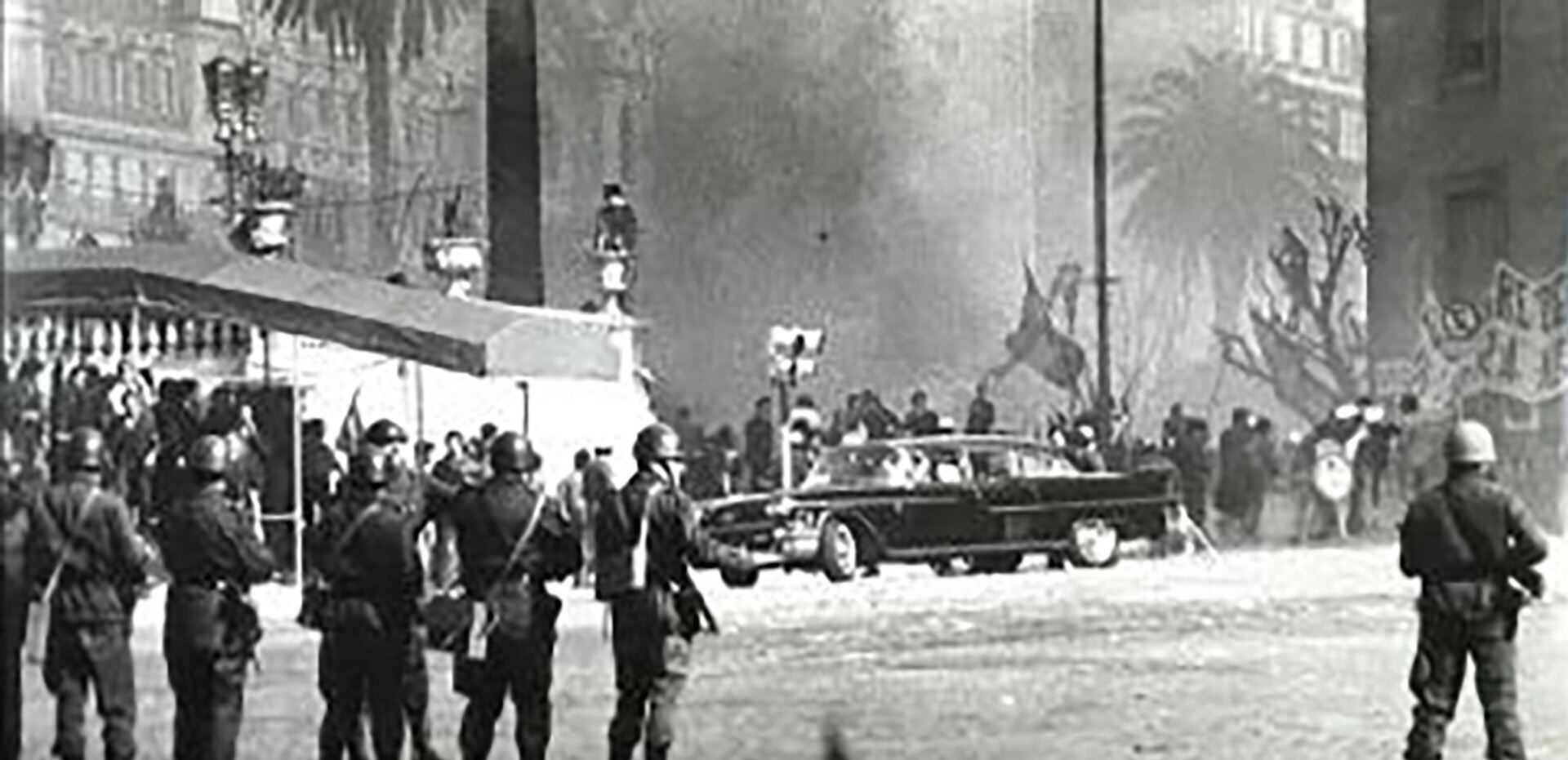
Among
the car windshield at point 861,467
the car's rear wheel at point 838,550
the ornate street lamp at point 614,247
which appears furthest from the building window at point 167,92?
the car's rear wheel at point 838,550

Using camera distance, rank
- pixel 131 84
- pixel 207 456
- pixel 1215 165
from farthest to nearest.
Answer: pixel 1215 165 → pixel 131 84 → pixel 207 456

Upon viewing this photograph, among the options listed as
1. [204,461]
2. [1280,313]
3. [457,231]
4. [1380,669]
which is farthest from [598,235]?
[1380,669]

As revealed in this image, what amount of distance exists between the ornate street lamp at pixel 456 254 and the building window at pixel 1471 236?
2999mm

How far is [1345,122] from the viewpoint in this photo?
10.0 meters

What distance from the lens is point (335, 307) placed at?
907 cm

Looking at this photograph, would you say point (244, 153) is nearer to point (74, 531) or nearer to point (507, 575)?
point (74, 531)

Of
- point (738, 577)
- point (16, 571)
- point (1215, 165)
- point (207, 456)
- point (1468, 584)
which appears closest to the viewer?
point (16, 571)

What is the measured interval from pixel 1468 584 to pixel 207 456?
143 inches

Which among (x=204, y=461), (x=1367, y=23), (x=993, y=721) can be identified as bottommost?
(x=993, y=721)

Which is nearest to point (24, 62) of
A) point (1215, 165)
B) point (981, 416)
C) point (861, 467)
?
point (861, 467)

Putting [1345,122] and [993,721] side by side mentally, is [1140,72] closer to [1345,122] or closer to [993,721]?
[1345,122]

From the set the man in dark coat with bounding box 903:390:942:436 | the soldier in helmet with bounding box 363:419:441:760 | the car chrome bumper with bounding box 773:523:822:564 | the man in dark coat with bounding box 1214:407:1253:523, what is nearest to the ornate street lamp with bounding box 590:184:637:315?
the soldier in helmet with bounding box 363:419:441:760

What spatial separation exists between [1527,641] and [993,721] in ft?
5.76

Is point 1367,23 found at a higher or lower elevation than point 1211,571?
higher
